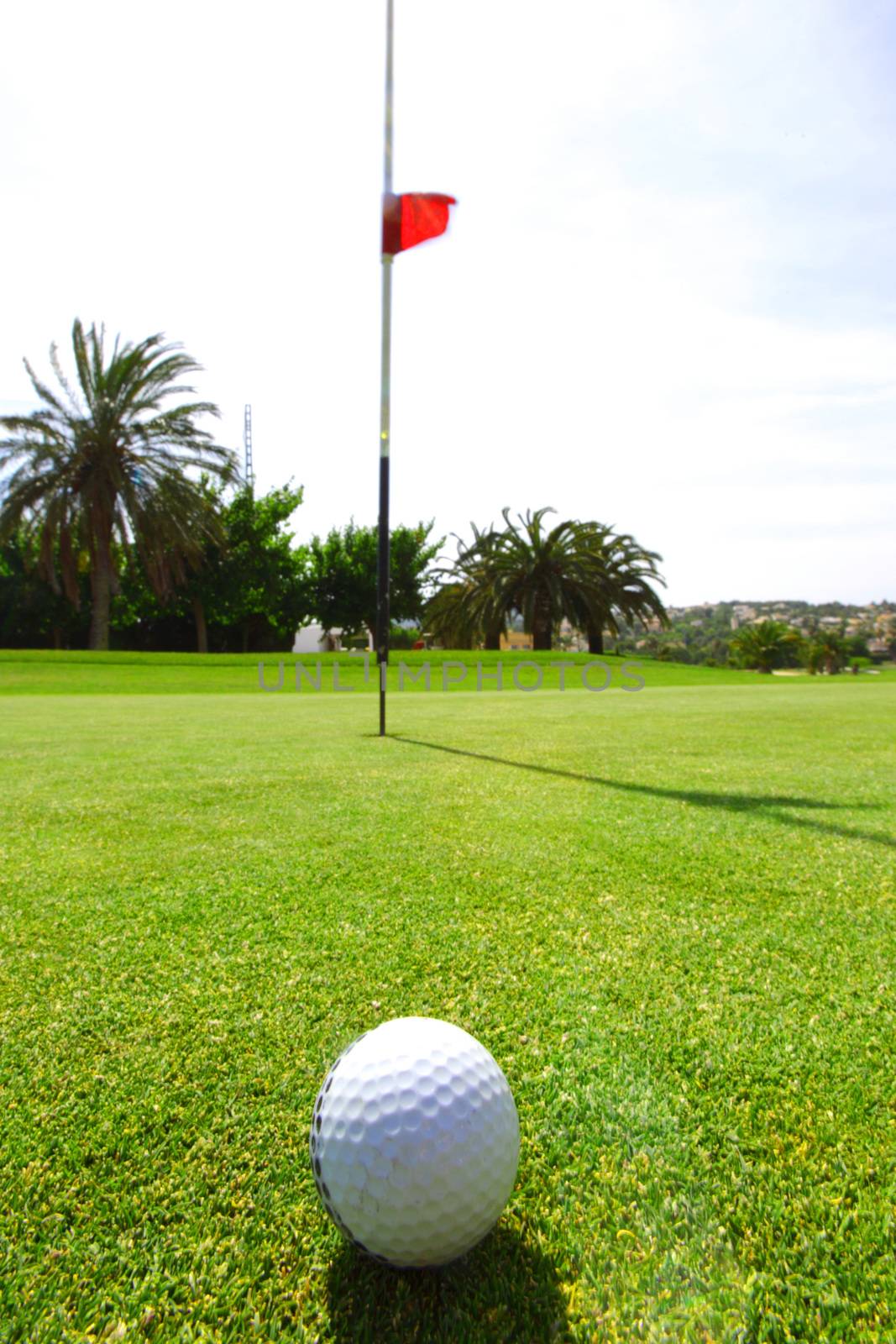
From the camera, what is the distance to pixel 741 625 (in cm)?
6688

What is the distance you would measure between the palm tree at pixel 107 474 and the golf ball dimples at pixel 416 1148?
28.5 m

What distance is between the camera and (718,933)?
2207 mm

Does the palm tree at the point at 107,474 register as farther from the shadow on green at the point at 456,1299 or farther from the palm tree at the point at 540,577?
the shadow on green at the point at 456,1299

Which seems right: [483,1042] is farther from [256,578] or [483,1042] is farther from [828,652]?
[828,652]

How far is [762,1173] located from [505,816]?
7.85 feet

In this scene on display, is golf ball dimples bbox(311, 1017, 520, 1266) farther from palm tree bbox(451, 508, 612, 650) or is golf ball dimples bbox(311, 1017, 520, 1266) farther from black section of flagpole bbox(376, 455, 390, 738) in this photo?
palm tree bbox(451, 508, 612, 650)

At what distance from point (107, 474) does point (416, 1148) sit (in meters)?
30.0

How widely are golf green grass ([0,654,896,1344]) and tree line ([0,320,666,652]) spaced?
88.6ft

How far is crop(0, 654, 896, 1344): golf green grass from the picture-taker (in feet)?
3.47

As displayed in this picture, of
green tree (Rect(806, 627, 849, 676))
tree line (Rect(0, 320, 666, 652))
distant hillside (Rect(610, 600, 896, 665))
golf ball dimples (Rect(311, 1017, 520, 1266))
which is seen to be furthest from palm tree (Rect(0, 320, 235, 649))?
green tree (Rect(806, 627, 849, 676))

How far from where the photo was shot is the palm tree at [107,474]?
27.1m

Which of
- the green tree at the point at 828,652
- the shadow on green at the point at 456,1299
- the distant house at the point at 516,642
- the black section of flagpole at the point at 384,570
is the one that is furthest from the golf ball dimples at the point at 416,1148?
the green tree at the point at 828,652

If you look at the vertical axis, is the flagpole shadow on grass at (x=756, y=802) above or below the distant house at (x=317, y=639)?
below

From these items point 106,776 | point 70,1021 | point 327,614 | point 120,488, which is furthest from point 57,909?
point 327,614
